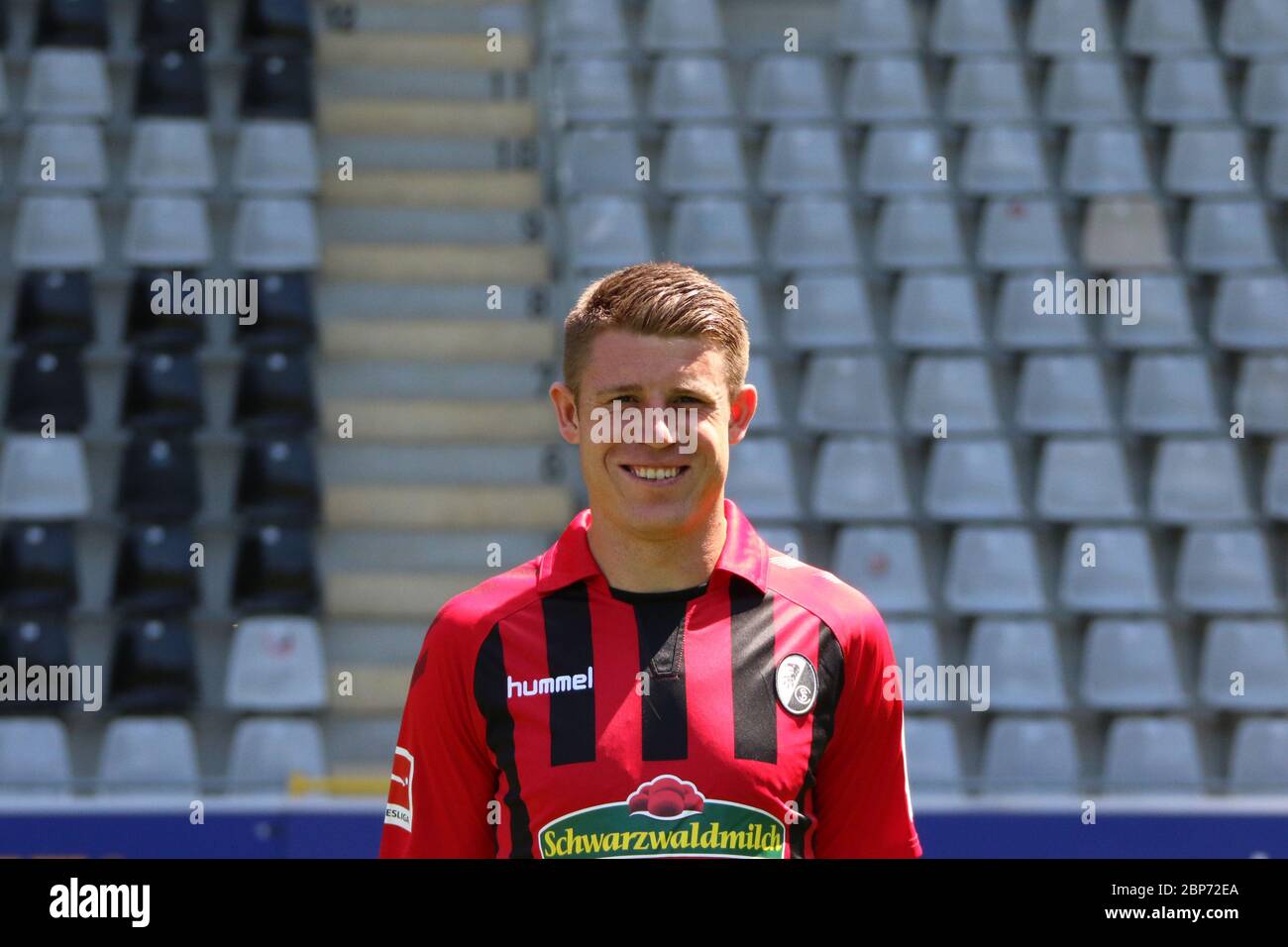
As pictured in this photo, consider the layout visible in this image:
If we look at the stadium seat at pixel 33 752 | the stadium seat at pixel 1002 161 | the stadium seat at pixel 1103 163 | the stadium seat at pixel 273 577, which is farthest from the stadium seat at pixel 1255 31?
the stadium seat at pixel 33 752

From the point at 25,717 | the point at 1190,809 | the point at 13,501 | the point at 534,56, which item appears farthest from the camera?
the point at 534,56

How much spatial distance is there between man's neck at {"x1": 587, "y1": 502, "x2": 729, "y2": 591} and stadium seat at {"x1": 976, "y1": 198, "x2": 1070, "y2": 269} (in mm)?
4185

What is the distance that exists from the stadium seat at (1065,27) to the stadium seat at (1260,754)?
255 cm

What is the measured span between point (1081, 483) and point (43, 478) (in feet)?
10.1

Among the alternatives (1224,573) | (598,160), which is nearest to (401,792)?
(1224,573)

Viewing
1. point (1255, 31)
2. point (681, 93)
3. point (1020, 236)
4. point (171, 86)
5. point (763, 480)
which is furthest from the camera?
point (1255, 31)

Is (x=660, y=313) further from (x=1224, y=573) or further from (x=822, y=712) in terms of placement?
(x=1224, y=573)

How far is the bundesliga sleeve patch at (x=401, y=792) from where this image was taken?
5.22ft

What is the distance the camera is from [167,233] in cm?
536

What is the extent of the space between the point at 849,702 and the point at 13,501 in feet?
12.8

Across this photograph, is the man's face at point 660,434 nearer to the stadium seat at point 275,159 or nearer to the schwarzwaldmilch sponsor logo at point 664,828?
the schwarzwaldmilch sponsor logo at point 664,828

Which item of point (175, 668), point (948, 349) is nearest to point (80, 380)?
point (175, 668)

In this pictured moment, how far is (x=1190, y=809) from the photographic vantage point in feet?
11.9

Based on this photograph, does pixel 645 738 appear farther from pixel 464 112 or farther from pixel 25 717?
pixel 464 112
